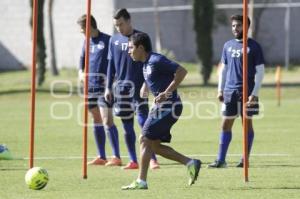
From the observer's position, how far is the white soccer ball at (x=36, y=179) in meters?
11.8

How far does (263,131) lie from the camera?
22.5 meters

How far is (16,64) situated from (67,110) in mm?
23729

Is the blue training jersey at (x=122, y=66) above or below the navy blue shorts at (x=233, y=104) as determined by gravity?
above

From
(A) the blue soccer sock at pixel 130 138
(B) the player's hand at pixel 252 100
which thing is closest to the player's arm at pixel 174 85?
(B) the player's hand at pixel 252 100

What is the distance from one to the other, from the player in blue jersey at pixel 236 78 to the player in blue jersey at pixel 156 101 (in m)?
2.80

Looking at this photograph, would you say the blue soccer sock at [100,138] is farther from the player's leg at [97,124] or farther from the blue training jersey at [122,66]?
the blue training jersey at [122,66]

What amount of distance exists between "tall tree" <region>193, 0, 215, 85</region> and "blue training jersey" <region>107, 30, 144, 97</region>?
24915 millimetres

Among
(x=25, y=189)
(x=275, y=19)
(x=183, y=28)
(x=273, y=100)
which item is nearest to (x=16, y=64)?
(x=183, y=28)

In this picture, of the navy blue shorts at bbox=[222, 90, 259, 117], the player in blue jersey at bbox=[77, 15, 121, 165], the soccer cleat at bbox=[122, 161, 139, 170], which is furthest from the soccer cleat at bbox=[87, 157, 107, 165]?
the navy blue shorts at bbox=[222, 90, 259, 117]

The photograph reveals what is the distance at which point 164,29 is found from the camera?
172 feet

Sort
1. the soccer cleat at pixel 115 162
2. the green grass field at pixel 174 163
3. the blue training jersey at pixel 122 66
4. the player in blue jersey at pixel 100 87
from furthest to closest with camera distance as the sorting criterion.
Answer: the player in blue jersey at pixel 100 87
the soccer cleat at pixel 115 162
the blue training jersey at pixel 122 66
the green grass field at pixel 174 163

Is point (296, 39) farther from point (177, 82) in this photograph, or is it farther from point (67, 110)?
point (177, 82)

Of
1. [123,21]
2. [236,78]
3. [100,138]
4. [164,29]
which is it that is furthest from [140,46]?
[164,29]

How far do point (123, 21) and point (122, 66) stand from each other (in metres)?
0.75
